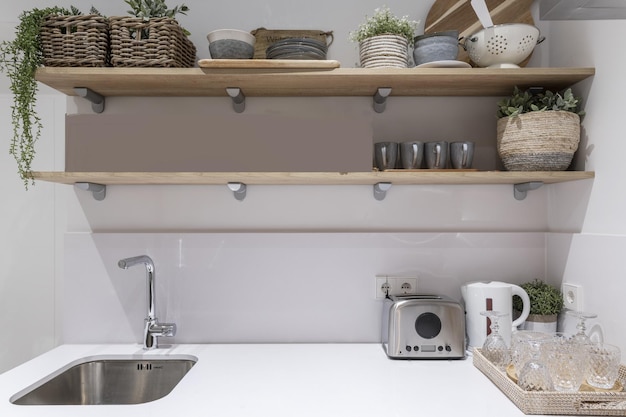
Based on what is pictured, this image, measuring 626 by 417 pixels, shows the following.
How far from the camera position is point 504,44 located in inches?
63.5

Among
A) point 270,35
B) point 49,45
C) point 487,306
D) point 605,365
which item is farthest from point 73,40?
point 605,365

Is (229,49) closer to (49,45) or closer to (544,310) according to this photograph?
(49,45)

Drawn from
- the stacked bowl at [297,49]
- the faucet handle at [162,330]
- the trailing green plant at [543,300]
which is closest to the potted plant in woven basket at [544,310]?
the trailing green plant at [543,300]

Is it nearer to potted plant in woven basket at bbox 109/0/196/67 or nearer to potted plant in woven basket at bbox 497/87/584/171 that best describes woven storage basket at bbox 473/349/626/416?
potted plant in woven basket at bbox 497/87/584/171

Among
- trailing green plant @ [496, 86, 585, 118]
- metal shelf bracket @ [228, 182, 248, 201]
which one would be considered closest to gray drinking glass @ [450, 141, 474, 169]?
trailing green plant @ [496, 86, 585, 118]

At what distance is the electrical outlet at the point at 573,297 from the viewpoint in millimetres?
1606

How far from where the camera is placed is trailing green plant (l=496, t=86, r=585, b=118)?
1.59 m

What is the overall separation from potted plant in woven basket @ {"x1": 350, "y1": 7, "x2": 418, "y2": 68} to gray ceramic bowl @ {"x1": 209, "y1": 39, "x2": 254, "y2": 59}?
1.29 feet

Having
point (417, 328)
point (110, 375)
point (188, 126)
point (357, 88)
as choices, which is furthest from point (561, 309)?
point (110, 375)

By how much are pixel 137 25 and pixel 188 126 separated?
0.35m

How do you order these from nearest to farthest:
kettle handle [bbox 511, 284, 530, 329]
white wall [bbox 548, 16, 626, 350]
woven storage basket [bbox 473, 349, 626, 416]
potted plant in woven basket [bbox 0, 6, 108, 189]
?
woven storage basket [bbox 473, 349, 626, 416] → white wall [bbox 548, 16, 626, 350] → potted plant in woven basket [bbox 0, 6, 108, 189] → kettle handle [bbox 511, 284, 530, 329]

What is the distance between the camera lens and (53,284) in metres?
2.10

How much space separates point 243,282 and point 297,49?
0.84 meters

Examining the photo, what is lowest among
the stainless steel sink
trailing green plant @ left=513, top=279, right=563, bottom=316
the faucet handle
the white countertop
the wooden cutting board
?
the stainless steel sink
